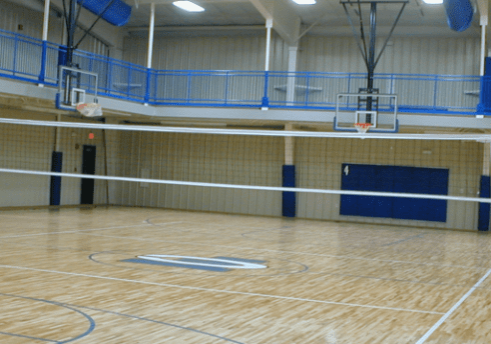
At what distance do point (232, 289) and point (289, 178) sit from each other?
1520cm

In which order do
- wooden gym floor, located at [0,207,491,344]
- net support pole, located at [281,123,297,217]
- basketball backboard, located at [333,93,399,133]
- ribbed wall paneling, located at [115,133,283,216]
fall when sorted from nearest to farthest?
1. wooden gym floor, located at [0,207,491,344]
2. basketball backboard, located at [333,93,399,133]
3. net support pole, located at [281,123,297,217]
4. ribbed wall paneling, located at [115,133,283,216]

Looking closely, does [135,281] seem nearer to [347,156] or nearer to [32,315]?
[32,315]

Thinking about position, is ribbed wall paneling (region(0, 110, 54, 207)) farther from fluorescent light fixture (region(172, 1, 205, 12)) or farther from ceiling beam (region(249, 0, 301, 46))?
ceiling beam (region(249, 0, 301, 46))

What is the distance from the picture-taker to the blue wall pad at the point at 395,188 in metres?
22.5

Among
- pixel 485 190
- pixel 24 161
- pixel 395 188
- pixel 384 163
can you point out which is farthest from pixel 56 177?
pixel 485 190

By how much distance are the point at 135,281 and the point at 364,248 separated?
23.9 ft

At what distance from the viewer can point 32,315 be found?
606 centimetres

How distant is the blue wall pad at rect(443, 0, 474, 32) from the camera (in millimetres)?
18234

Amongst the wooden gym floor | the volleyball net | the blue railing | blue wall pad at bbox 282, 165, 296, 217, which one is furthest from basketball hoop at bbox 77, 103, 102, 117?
blue wall pad at bbox 282, 165, 296, 217

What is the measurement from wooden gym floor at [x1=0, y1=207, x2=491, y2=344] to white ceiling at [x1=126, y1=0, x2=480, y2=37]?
944 cm

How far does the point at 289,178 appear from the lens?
2309 centimetres

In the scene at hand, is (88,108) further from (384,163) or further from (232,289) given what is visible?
(384,163)

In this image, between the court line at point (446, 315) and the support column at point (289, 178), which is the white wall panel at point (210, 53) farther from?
the court line at point (446, 315)

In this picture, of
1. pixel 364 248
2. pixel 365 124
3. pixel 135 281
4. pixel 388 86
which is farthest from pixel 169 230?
pixel 388 86
